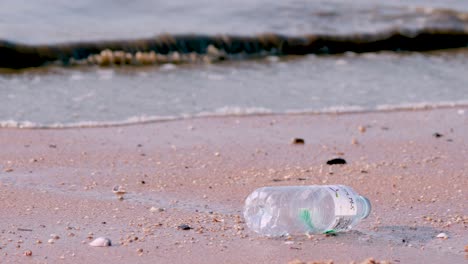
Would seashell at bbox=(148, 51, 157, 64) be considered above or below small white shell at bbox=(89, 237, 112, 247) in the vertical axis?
below

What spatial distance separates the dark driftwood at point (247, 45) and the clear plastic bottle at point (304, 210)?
15.0 feet

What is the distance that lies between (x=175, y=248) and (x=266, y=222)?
431mm

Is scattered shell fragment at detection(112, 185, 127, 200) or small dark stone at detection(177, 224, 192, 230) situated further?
scattered shell fragment at detection(112, 185, 127, 200)

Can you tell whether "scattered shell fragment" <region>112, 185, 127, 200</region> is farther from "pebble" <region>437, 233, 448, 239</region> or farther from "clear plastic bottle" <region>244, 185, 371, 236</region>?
"pebble" <region>437, 233, 448, 239</region>

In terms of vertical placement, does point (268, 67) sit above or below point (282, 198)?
below

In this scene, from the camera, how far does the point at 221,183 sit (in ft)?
15.0

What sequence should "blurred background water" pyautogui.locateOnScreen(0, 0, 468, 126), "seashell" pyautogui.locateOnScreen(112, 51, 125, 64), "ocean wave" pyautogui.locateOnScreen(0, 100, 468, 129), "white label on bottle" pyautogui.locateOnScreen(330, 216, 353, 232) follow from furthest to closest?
1. "seashell" pyautogui.locateOnScreen(112, 51, 125, 64)
2. "blurred background water" pyautogui.locateOnScreen(0, 0, 468, 126)
3. "ocean wave" pyautogui.locateOnScreen(0, 100, 468, 129)
4. "white label on bottle" pyautogui.locateOnScreen(330, 216, 353, 232)

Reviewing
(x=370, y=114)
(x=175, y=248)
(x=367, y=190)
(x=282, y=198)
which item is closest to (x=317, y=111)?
(x=370, y=114)

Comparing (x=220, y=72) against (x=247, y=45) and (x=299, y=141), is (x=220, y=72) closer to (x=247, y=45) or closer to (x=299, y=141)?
(x=247, y=45)

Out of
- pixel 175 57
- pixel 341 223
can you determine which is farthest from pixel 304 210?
pixel 175 57

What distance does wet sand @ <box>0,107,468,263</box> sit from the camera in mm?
3617

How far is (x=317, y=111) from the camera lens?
6312 mm

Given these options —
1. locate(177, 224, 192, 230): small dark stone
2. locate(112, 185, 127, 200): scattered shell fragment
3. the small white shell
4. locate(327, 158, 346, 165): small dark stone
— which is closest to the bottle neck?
locate(177, 224, 192, 230): small dark stone

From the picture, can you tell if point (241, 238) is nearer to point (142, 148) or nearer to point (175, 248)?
point (175, 248)
